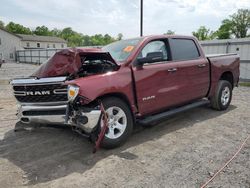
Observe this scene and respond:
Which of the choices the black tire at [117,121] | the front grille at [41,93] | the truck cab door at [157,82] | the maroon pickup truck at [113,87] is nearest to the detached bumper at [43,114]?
the maroon pickup truck at [113,87]

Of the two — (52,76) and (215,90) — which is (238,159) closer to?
(215,90)

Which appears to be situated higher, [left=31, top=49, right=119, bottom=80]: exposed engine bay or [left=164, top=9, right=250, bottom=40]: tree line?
[left=164, top=9, right=250, bottom=40]: tree line

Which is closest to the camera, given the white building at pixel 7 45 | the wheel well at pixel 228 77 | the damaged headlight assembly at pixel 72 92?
the damaged headlight assembly at pixel 72 92

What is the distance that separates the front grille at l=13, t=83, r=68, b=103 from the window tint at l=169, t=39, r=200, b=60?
252 centimetres

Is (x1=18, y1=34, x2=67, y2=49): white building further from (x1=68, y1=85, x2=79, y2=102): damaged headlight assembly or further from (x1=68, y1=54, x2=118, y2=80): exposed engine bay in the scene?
(x1=68, y1=85, x2=79, y2=102): damaged headlight assembly

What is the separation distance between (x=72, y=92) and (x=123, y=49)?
165 centimetres

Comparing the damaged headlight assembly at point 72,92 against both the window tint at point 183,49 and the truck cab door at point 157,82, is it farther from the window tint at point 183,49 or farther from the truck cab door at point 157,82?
the window tint at point 183,49

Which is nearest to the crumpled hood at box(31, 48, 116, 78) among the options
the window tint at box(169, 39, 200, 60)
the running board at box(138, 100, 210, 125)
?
the running board at box(138, 100, 210, 125)

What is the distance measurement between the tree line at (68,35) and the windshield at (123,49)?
239ft

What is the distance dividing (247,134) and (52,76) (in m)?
3.84

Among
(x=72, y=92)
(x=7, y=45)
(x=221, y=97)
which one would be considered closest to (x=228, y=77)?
(x=221, y=97)

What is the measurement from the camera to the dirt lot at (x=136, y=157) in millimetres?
3156

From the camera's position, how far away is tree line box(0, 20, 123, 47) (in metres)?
81.8

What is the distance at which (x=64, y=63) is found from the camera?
13.6 ft
